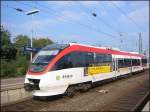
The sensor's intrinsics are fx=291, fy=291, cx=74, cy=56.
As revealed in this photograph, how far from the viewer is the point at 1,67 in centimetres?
3950

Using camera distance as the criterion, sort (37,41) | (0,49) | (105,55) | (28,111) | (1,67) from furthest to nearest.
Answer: (37,41) → (0,49) → (1,67) → (105,55) → (28,111)

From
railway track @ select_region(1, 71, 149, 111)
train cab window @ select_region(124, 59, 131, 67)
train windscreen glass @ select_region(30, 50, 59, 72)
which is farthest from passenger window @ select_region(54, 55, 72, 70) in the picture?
train cab window @ select_region(124, 59, 131, 67)

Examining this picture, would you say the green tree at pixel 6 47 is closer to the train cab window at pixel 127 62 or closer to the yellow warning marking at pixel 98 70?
the train cab window at pixel 127 62

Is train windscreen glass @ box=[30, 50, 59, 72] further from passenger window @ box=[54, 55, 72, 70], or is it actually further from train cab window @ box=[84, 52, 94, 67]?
train cab window @ box=[84, 52, 94, 67]

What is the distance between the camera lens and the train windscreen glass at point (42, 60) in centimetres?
1462

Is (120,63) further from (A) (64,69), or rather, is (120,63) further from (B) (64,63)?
(A) (64,69)

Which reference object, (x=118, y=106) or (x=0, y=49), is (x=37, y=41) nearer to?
(x=0, y=49)

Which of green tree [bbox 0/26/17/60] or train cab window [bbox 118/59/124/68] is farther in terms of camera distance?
green tree [bbox 0/26/17/60]

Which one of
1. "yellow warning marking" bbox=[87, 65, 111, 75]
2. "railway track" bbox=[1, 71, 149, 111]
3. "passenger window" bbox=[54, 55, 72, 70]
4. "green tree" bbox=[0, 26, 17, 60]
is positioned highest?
"green tree" bbox=[0, 26, 17, 60]

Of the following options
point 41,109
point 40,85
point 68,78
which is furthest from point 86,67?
point 41,109

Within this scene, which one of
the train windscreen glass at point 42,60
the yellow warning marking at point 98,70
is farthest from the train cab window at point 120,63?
the train windscreen glass at point 42,60

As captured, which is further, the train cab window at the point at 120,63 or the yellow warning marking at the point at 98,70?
the train cab window at the point at 120,63

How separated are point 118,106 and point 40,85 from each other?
3.81 meters

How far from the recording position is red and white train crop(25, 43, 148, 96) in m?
14.2
